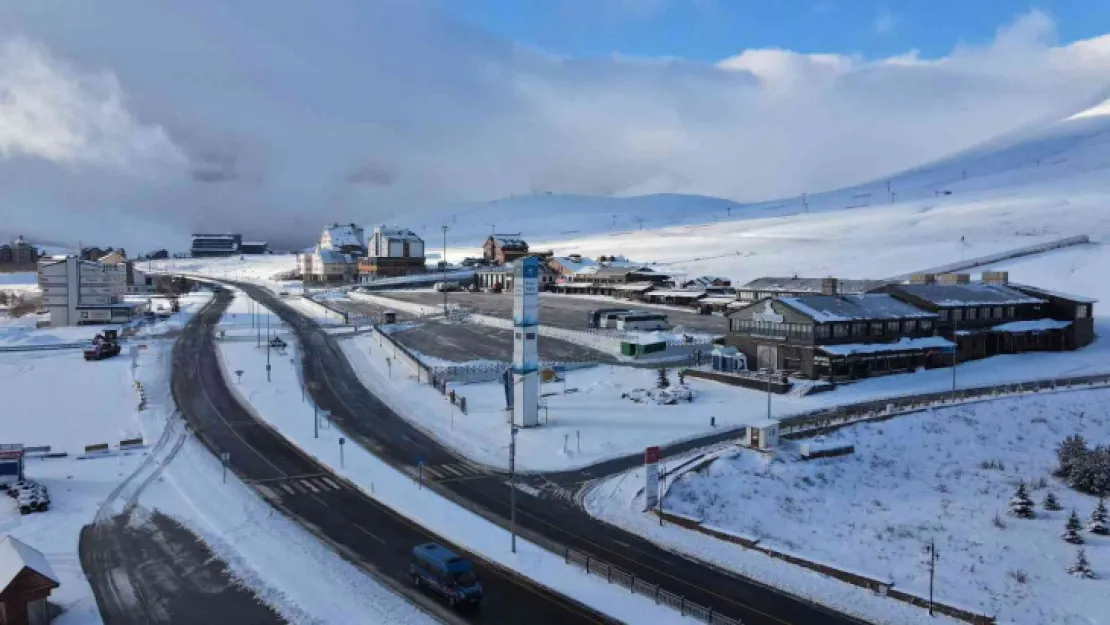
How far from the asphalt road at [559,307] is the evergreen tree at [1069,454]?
42.7 m

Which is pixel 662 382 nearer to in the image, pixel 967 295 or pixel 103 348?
pixel 967 295

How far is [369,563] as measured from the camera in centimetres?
2845

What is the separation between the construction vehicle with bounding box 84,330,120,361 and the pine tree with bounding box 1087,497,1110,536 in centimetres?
7666

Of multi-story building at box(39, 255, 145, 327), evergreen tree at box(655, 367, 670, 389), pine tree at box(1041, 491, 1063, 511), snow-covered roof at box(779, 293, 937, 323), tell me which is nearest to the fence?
snow-covered roof at box(779, 293, 937, 323)

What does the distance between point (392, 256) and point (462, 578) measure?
520ft

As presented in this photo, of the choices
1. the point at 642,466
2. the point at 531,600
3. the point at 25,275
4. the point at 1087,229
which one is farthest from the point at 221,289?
the point at 1087,229

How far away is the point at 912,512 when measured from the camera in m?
37.6

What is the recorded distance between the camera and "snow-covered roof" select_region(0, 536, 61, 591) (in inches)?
901

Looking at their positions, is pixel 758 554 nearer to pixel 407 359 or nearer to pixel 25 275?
pixel 407 359

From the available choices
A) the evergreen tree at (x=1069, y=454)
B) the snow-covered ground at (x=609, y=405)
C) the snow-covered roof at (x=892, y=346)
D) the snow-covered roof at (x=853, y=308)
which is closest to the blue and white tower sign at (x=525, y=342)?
the snow-covered ground at (x=609, y=405)

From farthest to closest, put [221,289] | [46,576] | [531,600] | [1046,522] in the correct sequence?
1. [221,289]
2. [1046,522]
3. [531,600]
4. [46,576]

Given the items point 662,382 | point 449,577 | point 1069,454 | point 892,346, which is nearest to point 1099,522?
point 1069,454

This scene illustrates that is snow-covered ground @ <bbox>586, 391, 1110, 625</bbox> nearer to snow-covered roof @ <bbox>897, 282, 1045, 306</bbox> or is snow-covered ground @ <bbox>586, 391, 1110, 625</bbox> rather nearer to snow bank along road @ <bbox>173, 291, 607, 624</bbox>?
snow bank along road @ <bbox>173, 291, 607, 624</bbox>

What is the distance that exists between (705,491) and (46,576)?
1048 inches
